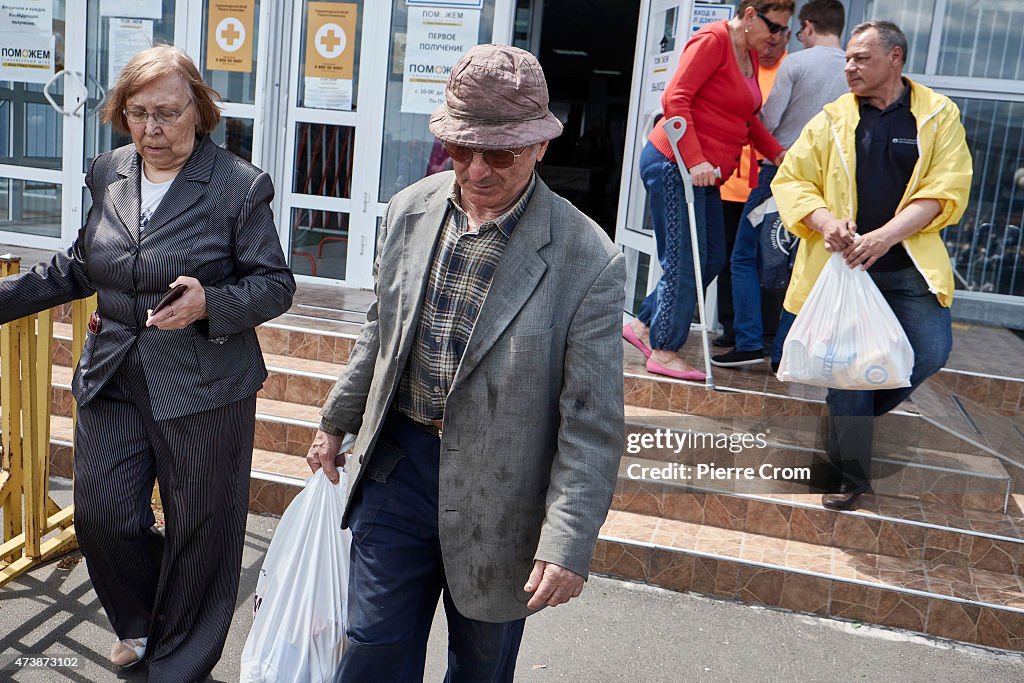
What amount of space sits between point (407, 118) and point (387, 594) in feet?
17.6

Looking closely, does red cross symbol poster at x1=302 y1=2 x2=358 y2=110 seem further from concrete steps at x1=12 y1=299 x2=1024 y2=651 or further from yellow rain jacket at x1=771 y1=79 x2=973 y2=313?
yellow rain jacket at x1=771 y1=79 x2=973 y2=313

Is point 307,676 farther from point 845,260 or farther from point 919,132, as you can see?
point 919,132

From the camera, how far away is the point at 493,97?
2113 mm

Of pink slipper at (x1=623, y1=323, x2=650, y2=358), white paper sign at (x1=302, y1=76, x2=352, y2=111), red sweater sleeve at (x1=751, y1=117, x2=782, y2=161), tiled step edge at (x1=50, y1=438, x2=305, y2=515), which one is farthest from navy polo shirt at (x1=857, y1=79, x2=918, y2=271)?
white paper sign at (x1=302, y1=76, x2=352, y2=111)

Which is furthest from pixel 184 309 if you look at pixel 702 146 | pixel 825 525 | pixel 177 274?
pixel 702 146

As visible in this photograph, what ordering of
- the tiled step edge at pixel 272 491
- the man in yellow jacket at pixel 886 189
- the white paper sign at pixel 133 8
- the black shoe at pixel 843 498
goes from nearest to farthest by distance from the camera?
the man in yellow jacket at pixel 886 189, the black shoe at pixel 843 498, the tiled step edge at pixel 272 491, the white paper sign at pixel 133 8

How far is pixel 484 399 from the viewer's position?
7.14 ft

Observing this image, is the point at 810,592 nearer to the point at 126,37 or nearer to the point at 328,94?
the point at 328,94

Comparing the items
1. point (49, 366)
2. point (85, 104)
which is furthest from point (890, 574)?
point (85, 104)

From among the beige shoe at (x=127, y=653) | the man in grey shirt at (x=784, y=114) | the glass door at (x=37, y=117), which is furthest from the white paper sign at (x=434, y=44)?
the beige shoe at (x=127, y=653)

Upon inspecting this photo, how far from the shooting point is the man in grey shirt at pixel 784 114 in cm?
546

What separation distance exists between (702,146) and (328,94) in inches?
129

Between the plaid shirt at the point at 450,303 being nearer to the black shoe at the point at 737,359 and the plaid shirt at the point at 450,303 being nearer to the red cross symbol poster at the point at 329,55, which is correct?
the black shoe at the point at 737,359

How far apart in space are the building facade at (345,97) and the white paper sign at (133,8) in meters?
0.01
